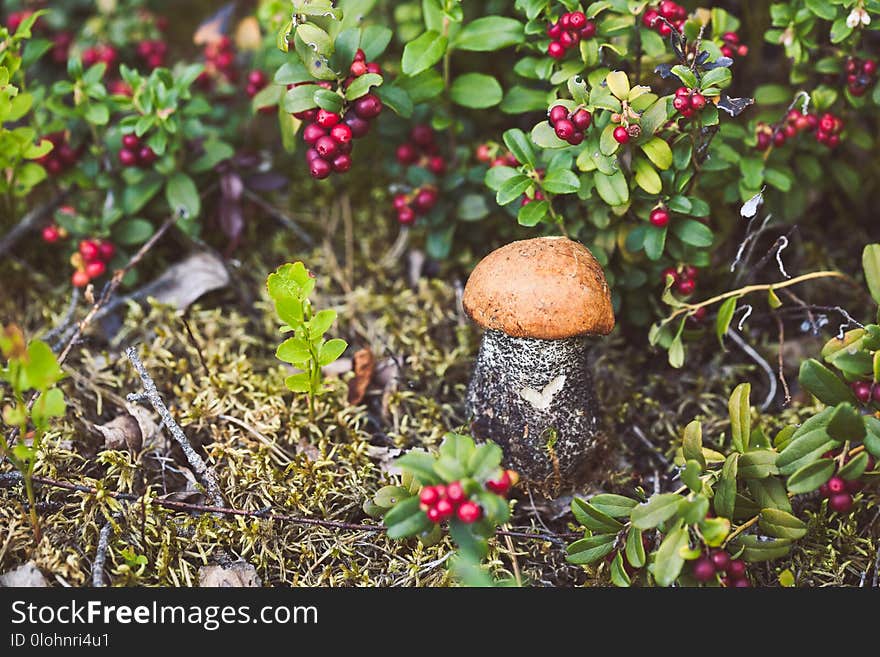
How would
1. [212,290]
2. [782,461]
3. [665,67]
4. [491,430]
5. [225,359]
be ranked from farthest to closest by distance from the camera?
[212,290] → [225,359] → [491,430] → [665,67] → [782,461]

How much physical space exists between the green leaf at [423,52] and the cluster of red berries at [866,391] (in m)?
1.60

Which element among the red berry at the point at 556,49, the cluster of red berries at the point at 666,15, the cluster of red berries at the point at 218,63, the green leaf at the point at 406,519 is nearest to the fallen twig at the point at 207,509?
the green leaf at the point at 406,519

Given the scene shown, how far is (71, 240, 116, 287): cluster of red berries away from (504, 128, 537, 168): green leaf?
156 cm

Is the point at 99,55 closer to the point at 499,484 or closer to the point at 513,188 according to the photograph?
the point at 513,188

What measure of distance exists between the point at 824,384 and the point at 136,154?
8.07 feet

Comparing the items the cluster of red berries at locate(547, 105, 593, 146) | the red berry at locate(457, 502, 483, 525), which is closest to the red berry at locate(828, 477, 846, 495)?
the red berry at locate(457, 502, 483, 525)

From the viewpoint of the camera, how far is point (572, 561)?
2201 millimetres

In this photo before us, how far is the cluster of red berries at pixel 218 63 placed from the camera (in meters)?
3.45

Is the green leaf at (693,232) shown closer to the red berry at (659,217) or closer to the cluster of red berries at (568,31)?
the red berry at (659,217)

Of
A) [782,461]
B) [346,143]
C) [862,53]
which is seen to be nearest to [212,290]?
[346,143]

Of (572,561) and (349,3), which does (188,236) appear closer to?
(349,3)

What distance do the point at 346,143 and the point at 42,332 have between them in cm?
146

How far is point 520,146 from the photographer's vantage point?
2.59 metres

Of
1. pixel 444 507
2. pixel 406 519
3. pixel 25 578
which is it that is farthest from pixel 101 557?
pixel 444 507
